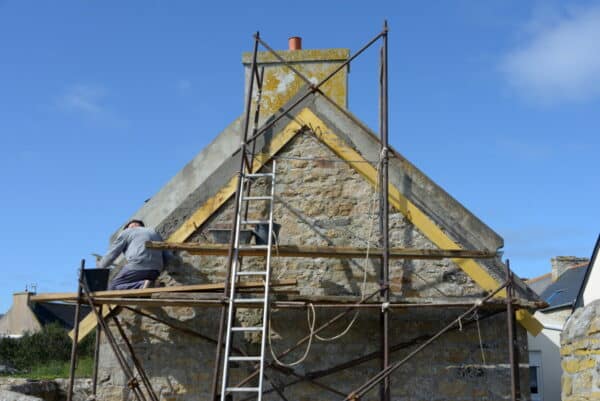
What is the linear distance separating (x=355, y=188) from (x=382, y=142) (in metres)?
0.65

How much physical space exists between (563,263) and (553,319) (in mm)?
5179

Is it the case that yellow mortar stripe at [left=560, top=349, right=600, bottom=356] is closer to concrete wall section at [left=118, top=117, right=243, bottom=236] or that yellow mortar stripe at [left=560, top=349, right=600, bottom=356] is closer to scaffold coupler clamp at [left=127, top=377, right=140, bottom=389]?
scaffold coupler clamp at [left=127, top=377, right=140, bottom=389]

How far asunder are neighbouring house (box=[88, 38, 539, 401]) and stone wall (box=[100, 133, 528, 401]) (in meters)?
0.01

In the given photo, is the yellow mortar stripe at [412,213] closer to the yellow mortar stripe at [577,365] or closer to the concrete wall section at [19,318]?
the yellow mortar stripe at [577,365]

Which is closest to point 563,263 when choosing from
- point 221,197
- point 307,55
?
point 307,55

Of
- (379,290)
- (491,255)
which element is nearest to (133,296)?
(379,290)

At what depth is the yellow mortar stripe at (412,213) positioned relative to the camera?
845cm

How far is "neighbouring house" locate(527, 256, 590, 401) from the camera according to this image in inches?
685

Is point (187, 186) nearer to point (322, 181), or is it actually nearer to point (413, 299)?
point (322, 181)

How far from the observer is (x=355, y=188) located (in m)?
8.93

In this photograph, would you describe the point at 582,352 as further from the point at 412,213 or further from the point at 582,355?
the point at 412,213

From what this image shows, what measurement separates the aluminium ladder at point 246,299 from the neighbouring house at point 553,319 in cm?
544

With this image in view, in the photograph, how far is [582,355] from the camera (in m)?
5.30

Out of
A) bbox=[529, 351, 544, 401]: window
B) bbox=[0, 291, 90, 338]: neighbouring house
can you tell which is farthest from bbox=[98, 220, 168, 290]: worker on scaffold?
bbox=[0, 291, 90, 338]: neighbouring house
